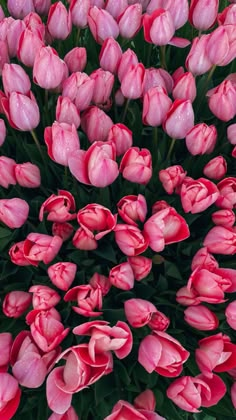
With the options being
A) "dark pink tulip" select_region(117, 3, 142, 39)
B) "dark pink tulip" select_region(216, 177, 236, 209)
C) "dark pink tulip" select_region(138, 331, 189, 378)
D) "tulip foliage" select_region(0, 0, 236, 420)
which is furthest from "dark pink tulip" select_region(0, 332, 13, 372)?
"dark pink tulip" select_region(117, 3, 142, 39)

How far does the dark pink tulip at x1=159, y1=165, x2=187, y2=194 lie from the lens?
512 mm

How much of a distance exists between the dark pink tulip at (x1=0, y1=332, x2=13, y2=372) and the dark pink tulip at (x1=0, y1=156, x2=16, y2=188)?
130 mm

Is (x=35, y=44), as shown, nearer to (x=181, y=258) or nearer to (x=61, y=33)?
(x=61, y=33)

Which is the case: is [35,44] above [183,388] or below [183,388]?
above

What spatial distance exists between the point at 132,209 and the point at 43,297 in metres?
0.10

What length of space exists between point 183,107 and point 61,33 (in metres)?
0.17

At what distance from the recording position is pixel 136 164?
49 centimetres

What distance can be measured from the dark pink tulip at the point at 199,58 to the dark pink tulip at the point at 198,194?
132 millimetres

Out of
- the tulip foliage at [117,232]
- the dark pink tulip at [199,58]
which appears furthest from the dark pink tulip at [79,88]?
the dark pink tulip at [199,58]

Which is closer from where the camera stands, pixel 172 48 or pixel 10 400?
pixel 10 400

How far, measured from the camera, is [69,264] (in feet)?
1.57

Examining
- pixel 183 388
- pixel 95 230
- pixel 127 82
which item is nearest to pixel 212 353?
pixel 183 388

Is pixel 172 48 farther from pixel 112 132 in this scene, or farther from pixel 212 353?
pixel 212 353

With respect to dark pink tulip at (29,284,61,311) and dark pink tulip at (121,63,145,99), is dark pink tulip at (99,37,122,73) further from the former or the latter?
dark pink tulip at (29,284,61,311)
